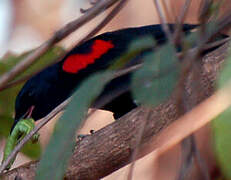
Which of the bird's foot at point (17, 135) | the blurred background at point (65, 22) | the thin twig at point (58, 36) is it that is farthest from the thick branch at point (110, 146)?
the blurred background at point (65, 22)

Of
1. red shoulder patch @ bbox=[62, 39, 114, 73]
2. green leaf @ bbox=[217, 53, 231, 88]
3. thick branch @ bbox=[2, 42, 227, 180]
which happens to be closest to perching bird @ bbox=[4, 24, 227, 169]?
red shoulder patch @ bbox=[62, 39, 114, 73]

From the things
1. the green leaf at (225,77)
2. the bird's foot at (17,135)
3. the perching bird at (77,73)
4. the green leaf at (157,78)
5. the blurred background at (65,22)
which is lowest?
the blurred background at (65,22)

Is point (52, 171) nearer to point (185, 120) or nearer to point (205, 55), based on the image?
point (185, 120)

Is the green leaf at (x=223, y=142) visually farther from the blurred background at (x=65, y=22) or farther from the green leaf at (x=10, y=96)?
the blurred background at (x=65, y=22)

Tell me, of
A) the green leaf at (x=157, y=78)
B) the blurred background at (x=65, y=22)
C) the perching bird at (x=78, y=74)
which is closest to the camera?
the green leaf at (x=157, y=78)

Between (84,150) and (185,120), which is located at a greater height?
(185,120)

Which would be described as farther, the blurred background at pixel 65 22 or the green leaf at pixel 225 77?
the blurred background at pixel 65 22

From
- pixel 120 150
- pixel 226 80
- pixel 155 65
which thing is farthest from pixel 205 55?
pixel 226 80

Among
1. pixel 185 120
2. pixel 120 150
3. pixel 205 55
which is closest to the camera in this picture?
pixel 185 120
